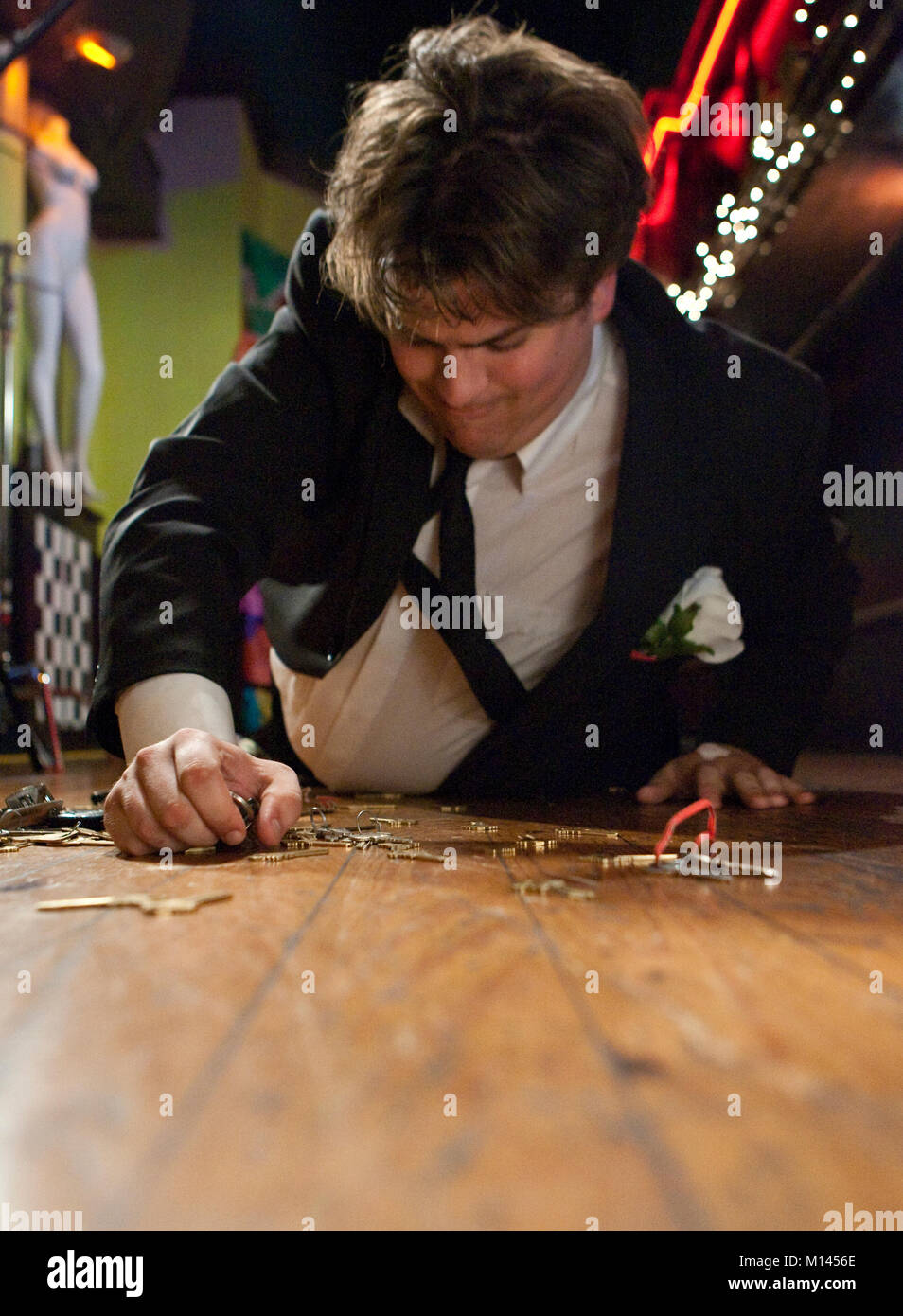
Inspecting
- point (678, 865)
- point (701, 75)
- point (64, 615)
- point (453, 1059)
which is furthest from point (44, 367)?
point (453, 1059)

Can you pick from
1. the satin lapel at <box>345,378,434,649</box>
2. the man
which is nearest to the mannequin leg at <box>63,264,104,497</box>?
the man

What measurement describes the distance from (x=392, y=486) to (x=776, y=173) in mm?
2584

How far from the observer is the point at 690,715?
2381mm

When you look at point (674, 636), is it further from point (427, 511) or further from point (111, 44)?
point (111, 44)

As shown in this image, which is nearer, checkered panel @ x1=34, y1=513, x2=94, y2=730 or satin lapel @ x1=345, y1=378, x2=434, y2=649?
satin lapel @ x1=345, y1=378, x2=434, y2=649

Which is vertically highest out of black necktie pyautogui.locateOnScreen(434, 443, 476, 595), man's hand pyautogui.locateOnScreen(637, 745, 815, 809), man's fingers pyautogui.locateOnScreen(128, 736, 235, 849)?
black necktie pyautogui.locateOnScreen(434, 443, 476, 595)

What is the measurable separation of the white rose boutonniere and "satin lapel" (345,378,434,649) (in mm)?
422

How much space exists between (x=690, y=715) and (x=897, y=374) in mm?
1814

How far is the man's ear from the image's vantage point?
4.94ft

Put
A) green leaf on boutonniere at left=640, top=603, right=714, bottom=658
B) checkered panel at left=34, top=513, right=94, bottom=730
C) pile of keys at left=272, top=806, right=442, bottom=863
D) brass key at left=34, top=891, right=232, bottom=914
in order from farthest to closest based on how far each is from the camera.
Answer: checkered panel at left=34, top=513, right=94, bottom=730, green leaf on boutonniere at left=640, top=603, right=714, bottom=658, pile of keys at left=272, top=806, right=442, bottom=863, brass key at left=34, top=891, right=232, bottom=914

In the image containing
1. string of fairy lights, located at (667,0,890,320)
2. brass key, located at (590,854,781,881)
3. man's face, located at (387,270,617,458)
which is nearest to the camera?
brass key, located at (590,854,781,881)

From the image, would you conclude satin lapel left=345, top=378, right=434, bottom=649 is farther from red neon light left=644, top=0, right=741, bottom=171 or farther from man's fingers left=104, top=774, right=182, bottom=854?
red neon light left=644, top=0, right=741, bottom=171

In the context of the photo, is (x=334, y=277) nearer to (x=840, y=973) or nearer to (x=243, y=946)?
(x=243, y=946)

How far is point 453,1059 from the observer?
49 cm
